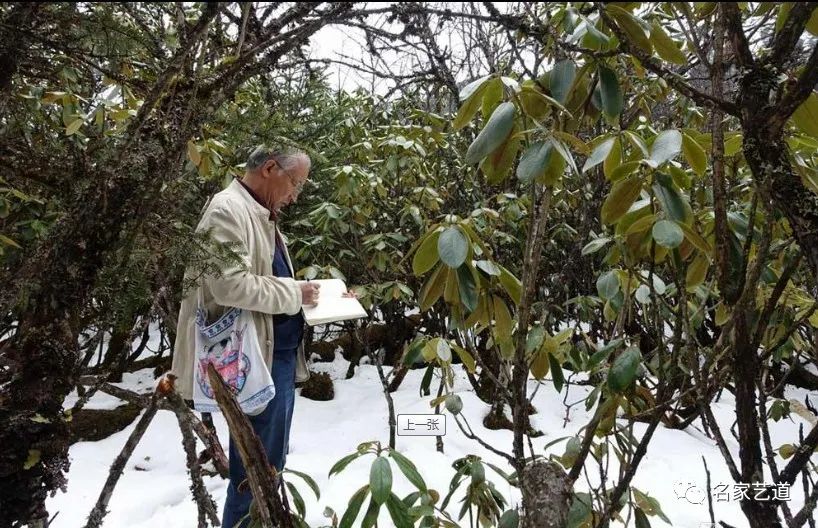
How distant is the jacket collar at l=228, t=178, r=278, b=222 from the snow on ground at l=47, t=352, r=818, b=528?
114 centimetres

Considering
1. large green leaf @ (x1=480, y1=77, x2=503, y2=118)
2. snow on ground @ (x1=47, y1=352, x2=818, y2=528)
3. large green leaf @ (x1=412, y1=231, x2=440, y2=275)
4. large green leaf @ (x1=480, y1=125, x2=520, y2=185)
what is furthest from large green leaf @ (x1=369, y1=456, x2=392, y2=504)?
snow on ground @ (x1=47, y1=352, x2=818, y2=528)

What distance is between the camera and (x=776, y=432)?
277 cm

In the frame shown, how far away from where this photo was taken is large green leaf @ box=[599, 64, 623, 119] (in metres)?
0.80

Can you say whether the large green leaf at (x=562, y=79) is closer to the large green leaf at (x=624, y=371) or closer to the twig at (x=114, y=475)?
the large green leaf at (x=624, y=371)

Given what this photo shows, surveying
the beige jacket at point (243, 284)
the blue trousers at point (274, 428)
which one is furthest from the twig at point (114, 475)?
the blue trousers at point (274, 428)

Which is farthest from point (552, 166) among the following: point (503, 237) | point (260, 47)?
point (503, 237)

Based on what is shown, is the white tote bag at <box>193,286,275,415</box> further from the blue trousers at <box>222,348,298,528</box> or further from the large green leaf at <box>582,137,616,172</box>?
the large green leaf at <box>582,137,616,172</box>

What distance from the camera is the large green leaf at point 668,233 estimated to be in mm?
717

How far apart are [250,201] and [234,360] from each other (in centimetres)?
49

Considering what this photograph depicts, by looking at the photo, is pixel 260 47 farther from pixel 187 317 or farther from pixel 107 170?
pixel 187 317

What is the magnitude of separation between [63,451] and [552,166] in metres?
0.85

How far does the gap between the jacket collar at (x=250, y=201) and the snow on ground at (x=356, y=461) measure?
1135 mm

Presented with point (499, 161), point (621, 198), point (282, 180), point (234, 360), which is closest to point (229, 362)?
point (234, 360)

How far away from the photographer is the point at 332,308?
Result: 171 centimetres
